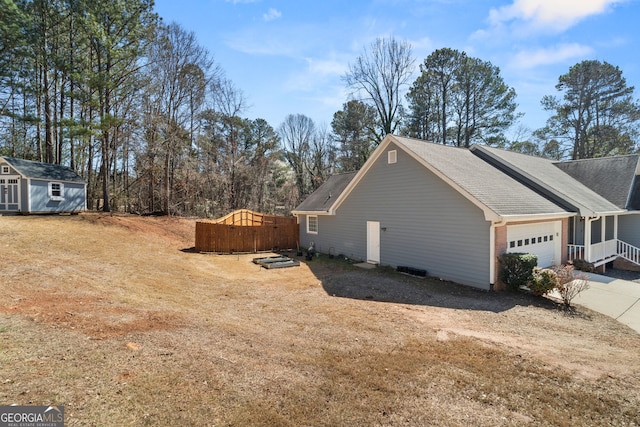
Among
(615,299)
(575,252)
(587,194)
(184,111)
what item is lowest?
(615,299)

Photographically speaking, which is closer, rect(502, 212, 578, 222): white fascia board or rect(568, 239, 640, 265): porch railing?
rect(502, 212, 578, 222): white fascia board

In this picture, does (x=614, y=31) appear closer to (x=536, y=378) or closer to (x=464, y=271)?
(x=464, y=271)

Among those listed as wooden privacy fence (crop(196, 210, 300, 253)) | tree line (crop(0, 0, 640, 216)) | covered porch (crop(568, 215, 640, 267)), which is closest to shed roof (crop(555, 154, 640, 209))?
covered porch (crop(568, 215, 640, 267))

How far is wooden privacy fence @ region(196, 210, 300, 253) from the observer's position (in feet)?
55.5

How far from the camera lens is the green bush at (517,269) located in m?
9.67

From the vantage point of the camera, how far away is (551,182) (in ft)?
49.2

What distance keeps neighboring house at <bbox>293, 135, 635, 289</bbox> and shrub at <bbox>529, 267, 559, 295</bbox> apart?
107 centimetres

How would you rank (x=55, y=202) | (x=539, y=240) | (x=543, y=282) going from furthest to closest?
(x=55, y=202)
(x=539, y=240)
(x=543, y=282)

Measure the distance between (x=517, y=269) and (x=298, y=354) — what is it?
817 cm

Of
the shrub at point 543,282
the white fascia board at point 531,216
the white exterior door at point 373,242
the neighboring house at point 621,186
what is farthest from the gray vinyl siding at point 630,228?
the white exterior door at point 373,242

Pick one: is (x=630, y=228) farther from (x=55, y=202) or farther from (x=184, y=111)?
(x=55, y=202)

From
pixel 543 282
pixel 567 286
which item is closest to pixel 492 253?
pixel 543 282

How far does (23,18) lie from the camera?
61.8 ft

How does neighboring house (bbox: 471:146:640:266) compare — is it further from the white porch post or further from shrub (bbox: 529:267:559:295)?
shrub (bbox: 529:267:559:295)
